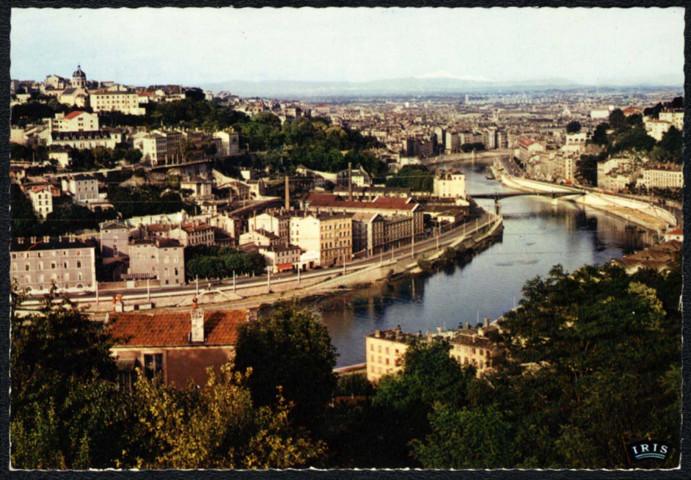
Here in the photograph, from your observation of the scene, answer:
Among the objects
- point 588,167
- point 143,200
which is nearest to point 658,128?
point 143,200

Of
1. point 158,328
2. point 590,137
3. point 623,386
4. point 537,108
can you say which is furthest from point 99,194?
point 590,137

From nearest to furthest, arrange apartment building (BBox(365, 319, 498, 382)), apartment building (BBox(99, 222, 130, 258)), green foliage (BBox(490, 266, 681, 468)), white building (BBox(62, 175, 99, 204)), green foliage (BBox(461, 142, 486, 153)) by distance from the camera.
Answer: green foliage (BBox(490, 266, 681, 468)) < apartment building (BBox(365, 319, 498, 382)) < apartment building (BBox(99, 222, 130, 258)) < white building (BBox(62, 175, 99, 204)) < green foliage (BBox(461, 142, 486, 153))

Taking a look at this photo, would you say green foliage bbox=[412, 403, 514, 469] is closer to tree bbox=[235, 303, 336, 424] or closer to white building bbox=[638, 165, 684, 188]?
tree bbox=[235, 303, 336, 424]

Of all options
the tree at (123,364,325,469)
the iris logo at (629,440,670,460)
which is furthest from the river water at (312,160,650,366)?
the tree at (123,364,325,469)

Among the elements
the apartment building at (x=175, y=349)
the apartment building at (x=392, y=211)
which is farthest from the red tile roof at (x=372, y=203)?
the apartment building at (x=175, y=349)

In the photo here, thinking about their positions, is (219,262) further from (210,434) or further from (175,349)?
(210,434)

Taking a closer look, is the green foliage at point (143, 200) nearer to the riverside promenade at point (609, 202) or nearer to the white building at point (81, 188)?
the white building at point (81, 188)
